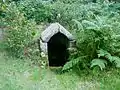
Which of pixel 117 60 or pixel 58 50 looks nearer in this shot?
pixel 117 60

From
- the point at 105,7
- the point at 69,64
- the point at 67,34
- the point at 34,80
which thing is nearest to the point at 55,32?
the point at 67,34

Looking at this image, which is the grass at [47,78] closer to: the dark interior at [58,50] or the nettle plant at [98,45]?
the nettle plant at [98,45]

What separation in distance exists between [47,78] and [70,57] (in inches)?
39.1

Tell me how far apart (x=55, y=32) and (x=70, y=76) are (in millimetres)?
1226

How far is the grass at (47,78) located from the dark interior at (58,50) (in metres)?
1.09

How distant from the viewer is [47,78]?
7.00 metres

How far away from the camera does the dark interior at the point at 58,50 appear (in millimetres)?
8523

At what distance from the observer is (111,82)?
6.93m

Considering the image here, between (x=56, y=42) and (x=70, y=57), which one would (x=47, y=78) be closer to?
(x=70, y=57)

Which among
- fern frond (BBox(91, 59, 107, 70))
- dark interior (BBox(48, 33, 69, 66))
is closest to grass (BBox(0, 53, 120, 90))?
fern frond (BBox(91, 59, 107, 70))

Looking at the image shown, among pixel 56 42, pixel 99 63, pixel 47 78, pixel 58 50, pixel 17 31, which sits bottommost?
pixel 47 78

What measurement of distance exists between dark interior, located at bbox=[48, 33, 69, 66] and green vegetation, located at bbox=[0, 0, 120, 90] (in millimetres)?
369

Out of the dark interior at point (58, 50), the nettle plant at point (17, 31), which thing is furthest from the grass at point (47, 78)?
the dark interior at point (58, 50)

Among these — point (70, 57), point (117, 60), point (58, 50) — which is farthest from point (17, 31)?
Answer: point (117, 60)
